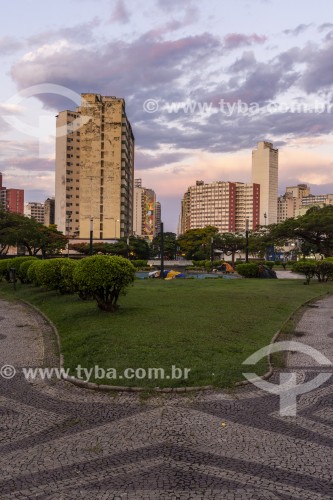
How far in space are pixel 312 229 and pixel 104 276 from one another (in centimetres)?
2531

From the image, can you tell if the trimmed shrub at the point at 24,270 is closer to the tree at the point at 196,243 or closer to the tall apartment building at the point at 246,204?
the tree at the point at 196,243

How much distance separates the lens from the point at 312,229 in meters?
34.5

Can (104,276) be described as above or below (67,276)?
above

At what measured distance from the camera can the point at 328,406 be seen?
22.4ft

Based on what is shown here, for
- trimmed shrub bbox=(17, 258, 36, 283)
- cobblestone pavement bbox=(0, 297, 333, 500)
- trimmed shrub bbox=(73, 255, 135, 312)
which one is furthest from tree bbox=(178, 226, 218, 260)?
cobblestone pavement bbox=(0, 297, 333, 500)

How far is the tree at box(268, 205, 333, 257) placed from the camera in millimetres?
33750

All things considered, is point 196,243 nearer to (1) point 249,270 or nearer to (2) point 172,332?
(1) point 249,270

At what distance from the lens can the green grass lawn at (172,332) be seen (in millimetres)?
8625

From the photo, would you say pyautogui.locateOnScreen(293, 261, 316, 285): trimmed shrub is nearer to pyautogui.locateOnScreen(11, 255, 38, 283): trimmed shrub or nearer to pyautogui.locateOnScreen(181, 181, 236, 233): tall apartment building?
pyautogui.locateOnScreen(11, 255, 38, 283): trimmed shrub

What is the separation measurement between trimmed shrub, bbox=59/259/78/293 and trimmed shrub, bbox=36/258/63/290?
0.83 ft

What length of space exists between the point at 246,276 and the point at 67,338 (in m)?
25.7

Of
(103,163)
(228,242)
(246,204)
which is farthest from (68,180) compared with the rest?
(246,204)

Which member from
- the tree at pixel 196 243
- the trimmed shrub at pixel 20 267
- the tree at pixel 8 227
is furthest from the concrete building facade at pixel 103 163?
the trimmed shrub at pixel 20 267

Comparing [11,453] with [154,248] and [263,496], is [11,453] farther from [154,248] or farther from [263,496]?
[154,248]
